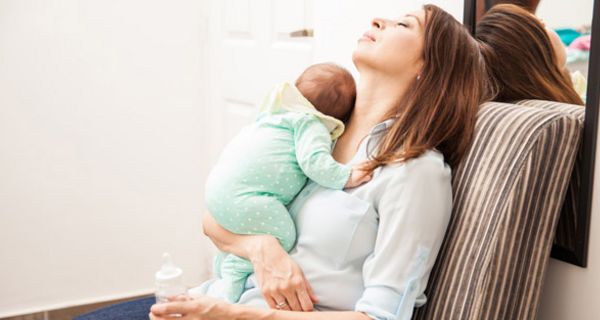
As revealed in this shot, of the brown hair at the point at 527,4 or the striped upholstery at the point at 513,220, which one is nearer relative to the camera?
the striped upholstery at the point at 513,220

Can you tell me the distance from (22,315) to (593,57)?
245 cm

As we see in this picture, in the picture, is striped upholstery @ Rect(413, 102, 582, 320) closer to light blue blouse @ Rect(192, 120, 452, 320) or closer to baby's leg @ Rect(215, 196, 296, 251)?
light blue blouse @ Rect(192, 120, 452, 320)

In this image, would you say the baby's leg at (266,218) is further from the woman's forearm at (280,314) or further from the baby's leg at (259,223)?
the woman's forearm at (280,314)

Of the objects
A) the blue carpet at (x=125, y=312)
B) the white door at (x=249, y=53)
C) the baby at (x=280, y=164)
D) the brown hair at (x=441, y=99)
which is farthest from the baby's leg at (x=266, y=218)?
the white door at (x=249, y=53)

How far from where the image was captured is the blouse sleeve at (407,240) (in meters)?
1.09

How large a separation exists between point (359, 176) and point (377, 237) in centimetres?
13

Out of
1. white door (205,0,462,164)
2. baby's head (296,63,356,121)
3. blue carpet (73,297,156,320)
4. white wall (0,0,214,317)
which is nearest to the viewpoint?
baby's head (296,63,356,121)

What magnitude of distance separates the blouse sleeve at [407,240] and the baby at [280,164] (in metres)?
0.10

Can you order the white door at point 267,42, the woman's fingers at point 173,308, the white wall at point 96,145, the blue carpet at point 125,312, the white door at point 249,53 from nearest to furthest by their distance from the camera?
the woman's fingers at point 173,308 < the blue carpet at point 125,312 < the white door at point 267,42 < the white door at point 249,53 < the white wall at point 96,145

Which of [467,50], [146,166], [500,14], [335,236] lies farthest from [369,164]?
[146,166]

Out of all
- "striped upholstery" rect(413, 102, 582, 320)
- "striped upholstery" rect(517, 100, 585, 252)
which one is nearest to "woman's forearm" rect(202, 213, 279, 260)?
"striped upholstery" rect(413, 102, 582, 320)

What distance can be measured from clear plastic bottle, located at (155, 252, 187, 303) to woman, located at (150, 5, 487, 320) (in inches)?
0.9

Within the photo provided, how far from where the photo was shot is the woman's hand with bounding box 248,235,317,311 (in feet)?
3.83

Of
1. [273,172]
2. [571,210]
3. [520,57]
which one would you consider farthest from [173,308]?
[520,57]
